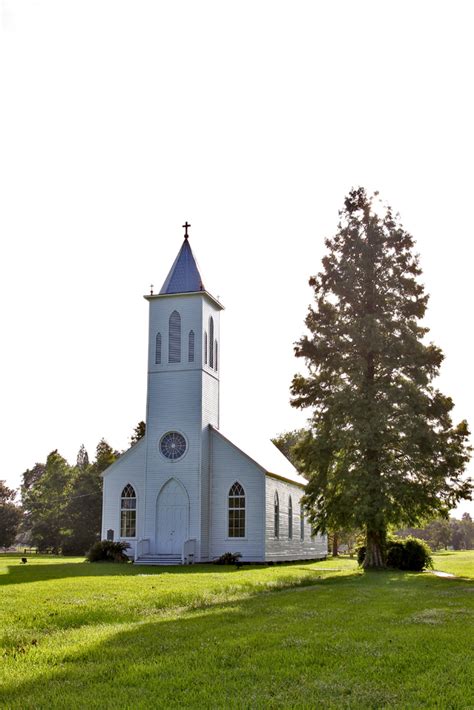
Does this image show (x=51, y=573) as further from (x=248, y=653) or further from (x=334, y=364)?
(x=248, y=653)

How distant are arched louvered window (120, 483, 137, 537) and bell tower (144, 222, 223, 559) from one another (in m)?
1.15

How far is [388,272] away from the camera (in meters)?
30.0

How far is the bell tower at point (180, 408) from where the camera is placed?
3669cm

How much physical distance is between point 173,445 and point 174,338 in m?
5.68

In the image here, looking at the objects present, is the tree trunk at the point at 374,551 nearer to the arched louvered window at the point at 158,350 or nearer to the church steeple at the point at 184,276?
the arched louvered window at the point at 158,350

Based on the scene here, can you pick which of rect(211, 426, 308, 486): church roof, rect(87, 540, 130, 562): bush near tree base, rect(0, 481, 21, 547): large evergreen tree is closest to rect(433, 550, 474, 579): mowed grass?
rect(211, 426, 308, 486): church roof

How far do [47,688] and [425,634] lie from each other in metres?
5.77

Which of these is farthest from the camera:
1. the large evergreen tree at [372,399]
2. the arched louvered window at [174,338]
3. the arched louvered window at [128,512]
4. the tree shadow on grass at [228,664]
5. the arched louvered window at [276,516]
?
the arched louvered window at [276,516]

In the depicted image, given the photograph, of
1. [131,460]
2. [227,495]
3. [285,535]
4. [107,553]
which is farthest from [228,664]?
[285,535]

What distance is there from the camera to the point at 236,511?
121 ft

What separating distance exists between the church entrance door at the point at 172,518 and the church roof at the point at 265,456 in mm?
3672

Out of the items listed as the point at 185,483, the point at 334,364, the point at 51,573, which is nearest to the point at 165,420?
the point at 185,483

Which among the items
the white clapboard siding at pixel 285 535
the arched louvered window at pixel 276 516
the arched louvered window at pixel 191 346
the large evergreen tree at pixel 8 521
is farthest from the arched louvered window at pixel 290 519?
the large evergreen tree at pixel 8 521

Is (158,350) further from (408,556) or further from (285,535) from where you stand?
(408,556)
